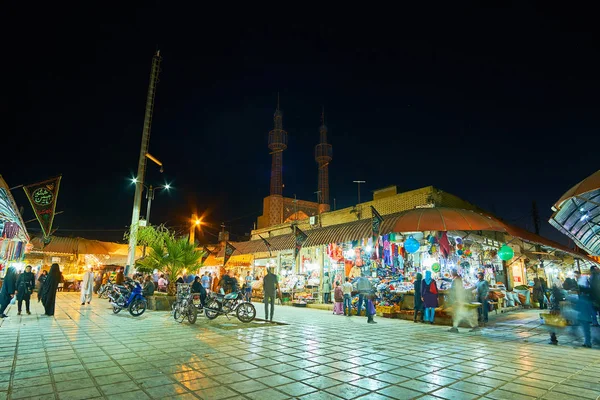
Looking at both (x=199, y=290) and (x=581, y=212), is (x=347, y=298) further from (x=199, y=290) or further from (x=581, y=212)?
(x=581, y=212)

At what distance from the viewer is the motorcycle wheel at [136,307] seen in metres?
11.9

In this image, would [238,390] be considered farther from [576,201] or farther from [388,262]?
[388,262]

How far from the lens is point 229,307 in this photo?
A: 1138 centimetres

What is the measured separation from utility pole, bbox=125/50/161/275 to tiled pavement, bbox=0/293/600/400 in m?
8.03

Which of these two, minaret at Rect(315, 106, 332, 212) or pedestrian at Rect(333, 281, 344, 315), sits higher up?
minaret at Rect(315, 106, 332, 212)

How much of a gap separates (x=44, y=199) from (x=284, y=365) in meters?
10.9

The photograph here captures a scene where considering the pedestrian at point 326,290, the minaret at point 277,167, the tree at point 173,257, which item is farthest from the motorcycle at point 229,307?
the minaret at point 277,167

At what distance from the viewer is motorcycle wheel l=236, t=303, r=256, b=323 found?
10.7 m

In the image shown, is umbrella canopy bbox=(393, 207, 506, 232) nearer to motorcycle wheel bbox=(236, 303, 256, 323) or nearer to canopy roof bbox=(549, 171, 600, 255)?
canopy roof bbox=(549, 171, 600, 255)

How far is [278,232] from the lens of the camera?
2389cm

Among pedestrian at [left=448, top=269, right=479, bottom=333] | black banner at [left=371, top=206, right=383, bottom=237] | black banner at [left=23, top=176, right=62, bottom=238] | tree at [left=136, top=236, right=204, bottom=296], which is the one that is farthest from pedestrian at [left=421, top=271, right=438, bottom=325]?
black banner at [left=23, top=176, right=62, bottom=238]

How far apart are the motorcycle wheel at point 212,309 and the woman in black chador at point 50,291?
5366 mm

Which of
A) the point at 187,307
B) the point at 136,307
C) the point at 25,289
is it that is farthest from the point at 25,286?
the point at 187,307

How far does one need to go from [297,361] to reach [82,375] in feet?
10.4
